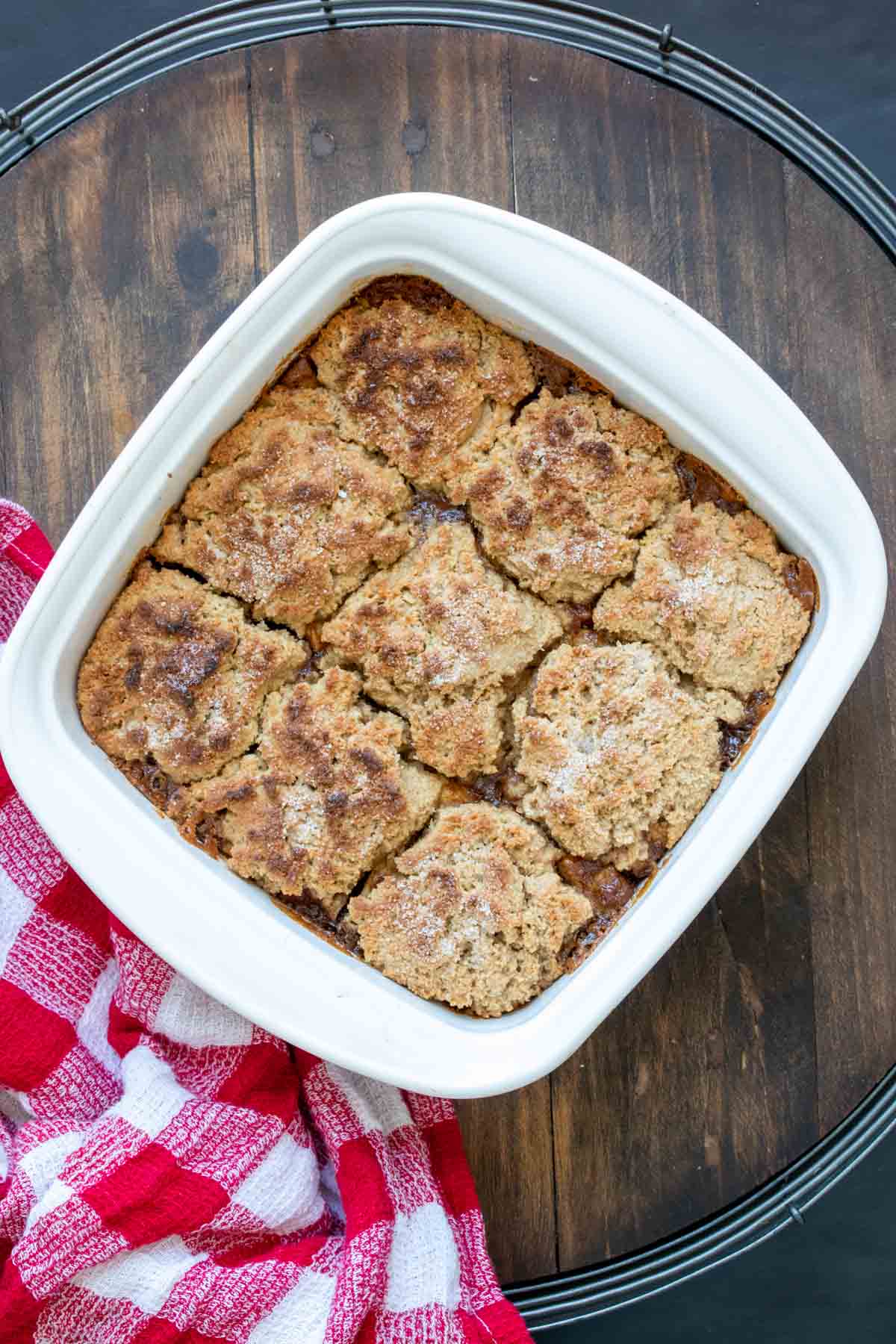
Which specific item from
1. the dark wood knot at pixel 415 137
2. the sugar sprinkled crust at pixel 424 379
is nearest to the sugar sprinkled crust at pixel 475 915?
the sugar sprinkled crust at pixel 424 379

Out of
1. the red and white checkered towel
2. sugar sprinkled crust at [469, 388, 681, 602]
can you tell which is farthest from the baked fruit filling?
the red and white checkered towel

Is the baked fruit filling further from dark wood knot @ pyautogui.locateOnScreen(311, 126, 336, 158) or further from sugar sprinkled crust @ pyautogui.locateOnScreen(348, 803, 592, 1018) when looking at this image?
dark wood knot @ pyautogui.locateOnScreen(311, 126, 336, 158)

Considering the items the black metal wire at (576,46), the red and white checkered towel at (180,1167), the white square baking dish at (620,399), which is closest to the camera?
the white square baking dish at (620,399)

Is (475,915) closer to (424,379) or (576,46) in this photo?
(424,379)

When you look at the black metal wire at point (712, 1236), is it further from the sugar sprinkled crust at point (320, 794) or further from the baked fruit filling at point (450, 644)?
the sugar sprinkled crust at point (320, 794)

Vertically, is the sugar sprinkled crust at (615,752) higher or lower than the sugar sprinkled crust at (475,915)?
higher

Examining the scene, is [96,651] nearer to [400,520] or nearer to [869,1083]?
[400,520]
